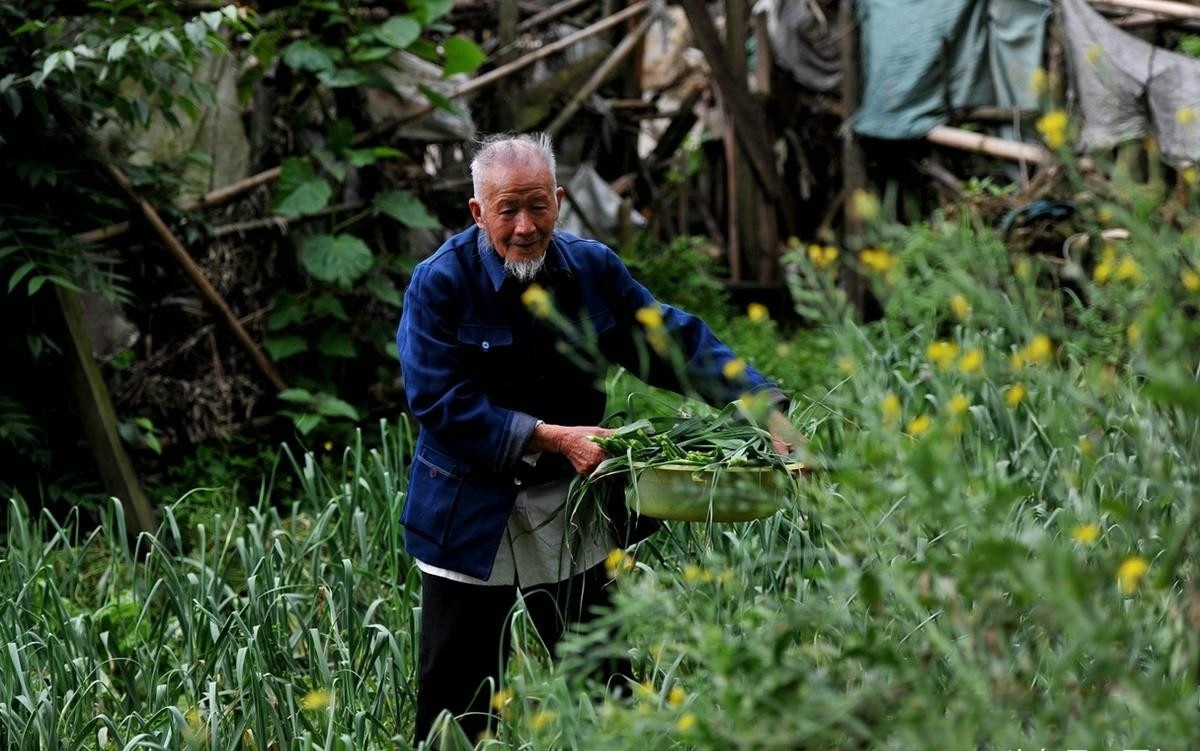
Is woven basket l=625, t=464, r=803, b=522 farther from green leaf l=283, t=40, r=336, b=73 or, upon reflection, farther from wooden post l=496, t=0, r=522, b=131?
wooden post l=496, t=0, r=522, b=131

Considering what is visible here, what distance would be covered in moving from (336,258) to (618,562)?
12.4ft

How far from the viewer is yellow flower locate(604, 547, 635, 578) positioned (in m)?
2.10

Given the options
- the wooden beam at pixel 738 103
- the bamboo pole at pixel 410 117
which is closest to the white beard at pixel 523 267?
the bamboo pole at pixel 410 117

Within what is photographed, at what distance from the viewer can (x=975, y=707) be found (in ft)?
5.40

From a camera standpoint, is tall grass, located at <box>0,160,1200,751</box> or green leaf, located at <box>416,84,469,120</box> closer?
tall grass, located at <box>0,160,1200,751</box>

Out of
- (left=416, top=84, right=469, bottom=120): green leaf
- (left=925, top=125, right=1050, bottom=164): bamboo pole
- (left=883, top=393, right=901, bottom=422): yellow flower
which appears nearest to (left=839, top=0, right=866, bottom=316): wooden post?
(left=925, top=125, right=1050, bottom=164): bamboo pole

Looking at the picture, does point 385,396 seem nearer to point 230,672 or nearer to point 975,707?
point 230,672

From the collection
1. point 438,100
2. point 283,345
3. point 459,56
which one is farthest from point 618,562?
point 459,56

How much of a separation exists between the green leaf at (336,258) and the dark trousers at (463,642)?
2879 millimetres

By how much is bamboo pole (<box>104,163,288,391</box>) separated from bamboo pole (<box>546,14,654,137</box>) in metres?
2.28

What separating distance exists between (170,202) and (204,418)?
911mm

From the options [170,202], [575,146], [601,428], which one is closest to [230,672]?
[601,428]

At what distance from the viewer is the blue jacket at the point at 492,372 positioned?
9.06 ft

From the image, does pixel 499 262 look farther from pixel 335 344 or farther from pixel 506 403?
pixel 335 344
